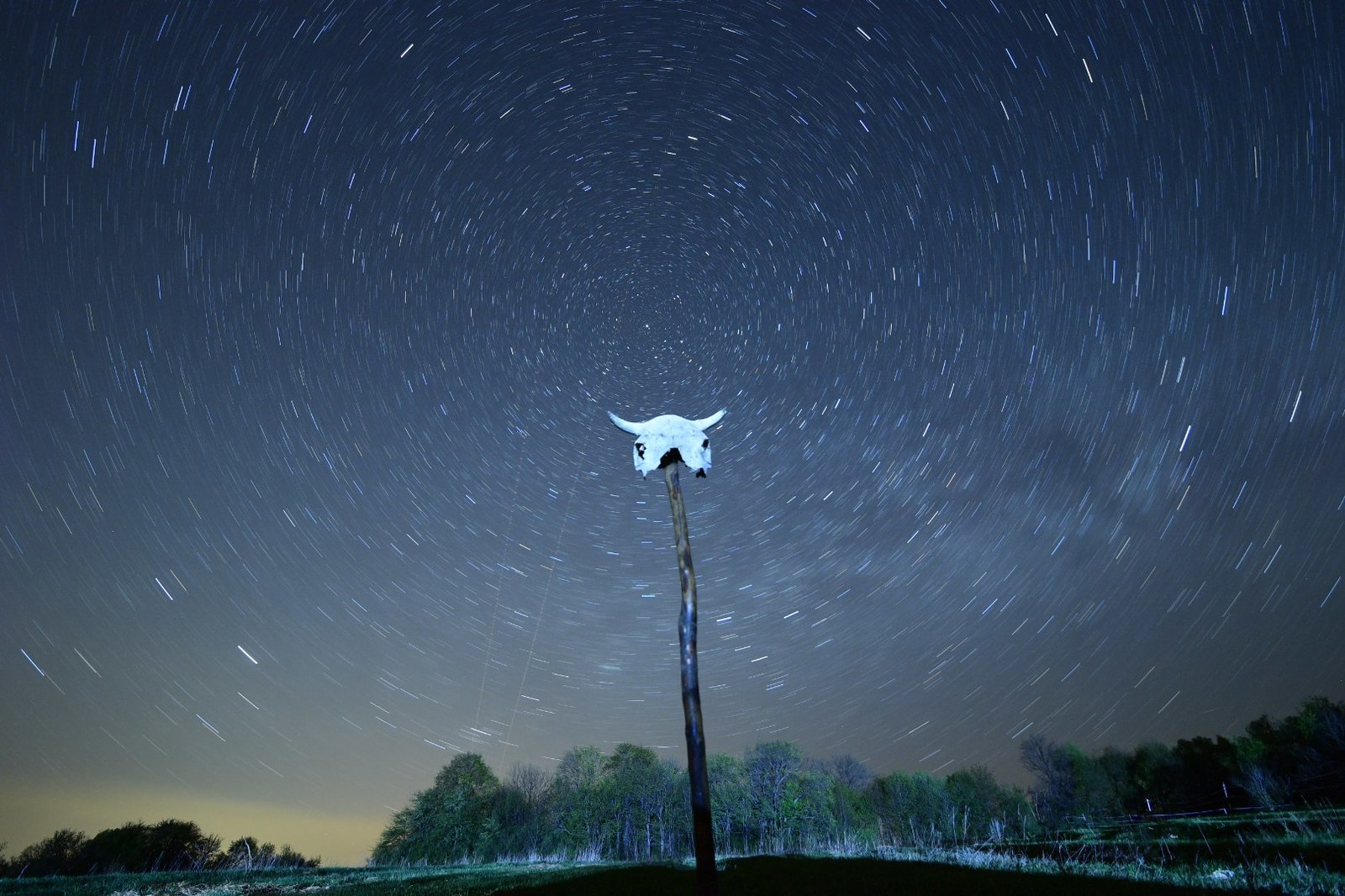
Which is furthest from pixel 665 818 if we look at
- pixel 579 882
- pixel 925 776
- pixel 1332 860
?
pixel 1332 860

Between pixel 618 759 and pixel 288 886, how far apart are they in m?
48.8

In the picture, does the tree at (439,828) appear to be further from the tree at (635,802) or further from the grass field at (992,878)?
the grass field at (992,878)

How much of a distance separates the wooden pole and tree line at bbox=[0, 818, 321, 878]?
47.8 m

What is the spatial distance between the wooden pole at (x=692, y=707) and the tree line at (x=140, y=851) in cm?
4782

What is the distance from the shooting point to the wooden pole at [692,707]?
318 inches

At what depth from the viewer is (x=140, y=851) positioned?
44.0m

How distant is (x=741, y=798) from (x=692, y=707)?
5437cm

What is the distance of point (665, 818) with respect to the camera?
5844cm

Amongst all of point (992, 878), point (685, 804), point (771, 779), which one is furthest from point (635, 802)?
point (992, 878)

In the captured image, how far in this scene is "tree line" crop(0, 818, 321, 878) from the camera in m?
41.8

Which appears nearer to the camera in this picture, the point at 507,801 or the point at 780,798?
the point at 780,798

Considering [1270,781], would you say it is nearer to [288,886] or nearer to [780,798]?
[780,798]

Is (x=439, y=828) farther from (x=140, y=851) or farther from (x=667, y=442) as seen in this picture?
(x=667, y=442)

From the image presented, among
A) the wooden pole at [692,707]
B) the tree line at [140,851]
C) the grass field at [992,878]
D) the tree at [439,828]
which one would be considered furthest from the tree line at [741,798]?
the wooden pole at [692,707]
